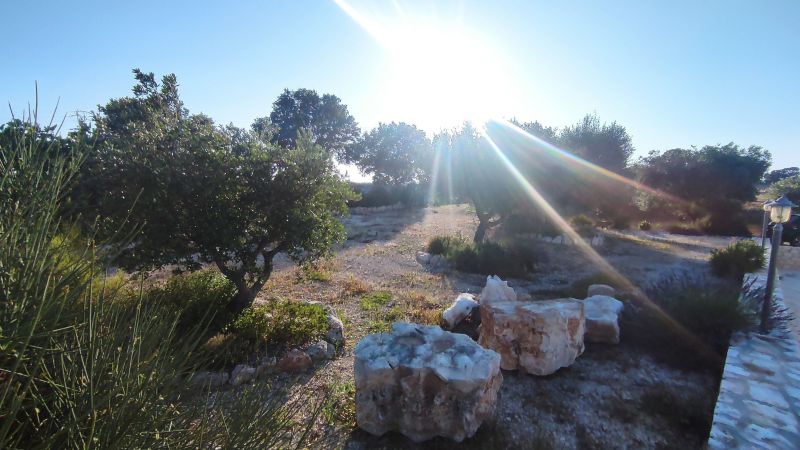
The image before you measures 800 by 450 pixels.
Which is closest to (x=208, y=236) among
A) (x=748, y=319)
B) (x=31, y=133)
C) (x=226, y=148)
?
(x=226, y=148)

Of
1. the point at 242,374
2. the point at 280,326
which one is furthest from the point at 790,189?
the point at 242,374

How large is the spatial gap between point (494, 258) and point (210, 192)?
29.9 ft

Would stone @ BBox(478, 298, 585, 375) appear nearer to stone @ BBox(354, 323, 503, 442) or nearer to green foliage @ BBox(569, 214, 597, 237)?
stone @ BBox(354, 323, 503, 442)

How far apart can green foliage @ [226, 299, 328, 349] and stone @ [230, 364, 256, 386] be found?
37cm

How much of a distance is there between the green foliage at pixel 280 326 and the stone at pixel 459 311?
2.40 m

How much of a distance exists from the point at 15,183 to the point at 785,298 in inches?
528

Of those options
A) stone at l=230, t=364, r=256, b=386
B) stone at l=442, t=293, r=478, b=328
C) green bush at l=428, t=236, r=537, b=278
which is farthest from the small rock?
green bush at l=428, t=236, r=537, b=278

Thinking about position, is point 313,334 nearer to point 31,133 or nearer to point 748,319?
point 31,133

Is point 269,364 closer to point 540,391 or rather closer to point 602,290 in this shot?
point 540,391

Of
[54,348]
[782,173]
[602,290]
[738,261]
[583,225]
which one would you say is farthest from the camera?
[782,173]

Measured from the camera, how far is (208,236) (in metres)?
5.52

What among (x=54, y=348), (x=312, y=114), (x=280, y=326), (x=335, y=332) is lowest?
(x=335, y=332)

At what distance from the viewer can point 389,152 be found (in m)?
41.1

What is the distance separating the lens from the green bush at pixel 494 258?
1160 centimetres
